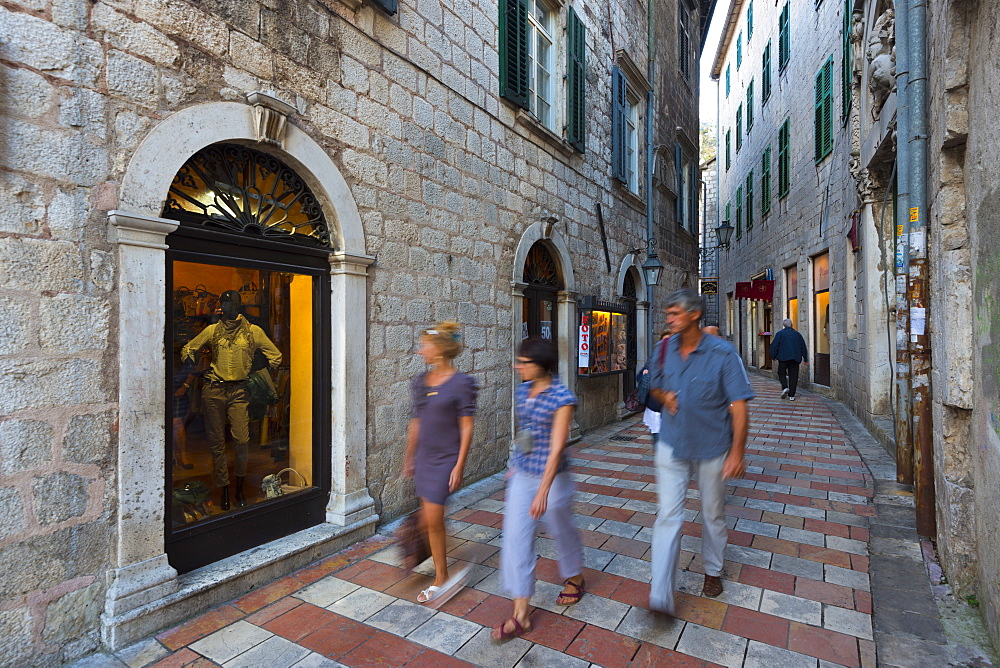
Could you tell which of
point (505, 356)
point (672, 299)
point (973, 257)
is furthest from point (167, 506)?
point (973, 257)

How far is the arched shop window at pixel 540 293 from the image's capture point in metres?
6.75

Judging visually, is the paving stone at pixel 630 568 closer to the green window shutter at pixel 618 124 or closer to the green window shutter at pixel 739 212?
the green window shutter at pixel 618 124

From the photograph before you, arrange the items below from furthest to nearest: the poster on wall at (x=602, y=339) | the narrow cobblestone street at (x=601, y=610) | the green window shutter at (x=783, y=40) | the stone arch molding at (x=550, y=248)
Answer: the green window shutter at (x=783, y=40) → the poster on wall at (x=602, y=339) → the stone arch molding at (x=550, y=248) → the narrow cobblestone street at (x=601, y=610)

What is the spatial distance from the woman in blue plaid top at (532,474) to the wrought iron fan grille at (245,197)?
196cm

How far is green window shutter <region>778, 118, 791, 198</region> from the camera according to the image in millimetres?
13422

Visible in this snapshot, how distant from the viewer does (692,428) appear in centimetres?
278

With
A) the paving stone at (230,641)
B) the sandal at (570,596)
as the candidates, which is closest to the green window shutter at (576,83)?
the sandal at (570,596)

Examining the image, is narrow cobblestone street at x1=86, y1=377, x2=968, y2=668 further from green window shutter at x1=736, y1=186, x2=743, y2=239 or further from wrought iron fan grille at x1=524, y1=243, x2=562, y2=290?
green window shutter at x1=736, y1=186, x2=743, y2=239

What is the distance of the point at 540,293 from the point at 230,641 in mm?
5106

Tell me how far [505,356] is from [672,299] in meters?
3.27

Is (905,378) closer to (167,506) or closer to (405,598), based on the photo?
(405,598)

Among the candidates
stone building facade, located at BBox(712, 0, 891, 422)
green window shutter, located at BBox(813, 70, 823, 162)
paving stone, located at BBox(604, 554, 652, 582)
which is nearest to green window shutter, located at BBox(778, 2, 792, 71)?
stone building facade, located at BBox(712, 0, 891, 422)

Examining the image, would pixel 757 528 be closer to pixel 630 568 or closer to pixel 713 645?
pixel 630 568

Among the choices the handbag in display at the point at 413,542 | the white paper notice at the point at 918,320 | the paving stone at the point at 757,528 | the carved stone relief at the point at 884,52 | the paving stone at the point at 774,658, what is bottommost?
the paving stone at the point at 774,658
